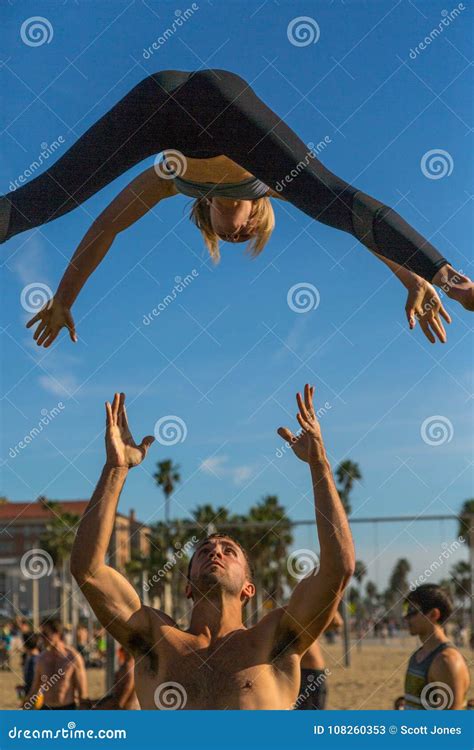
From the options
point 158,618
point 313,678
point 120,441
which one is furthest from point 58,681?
point 120,441

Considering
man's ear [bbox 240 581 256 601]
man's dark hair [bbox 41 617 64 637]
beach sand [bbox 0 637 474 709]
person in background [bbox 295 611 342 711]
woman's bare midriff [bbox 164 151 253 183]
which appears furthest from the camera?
beach sand [bbox 0 637 474 709]

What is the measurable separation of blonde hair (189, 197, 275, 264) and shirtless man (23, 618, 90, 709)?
6343 millimetres

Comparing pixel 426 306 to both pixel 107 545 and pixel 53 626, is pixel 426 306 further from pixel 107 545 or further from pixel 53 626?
pixel 53 626

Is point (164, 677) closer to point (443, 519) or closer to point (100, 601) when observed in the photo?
point (100, 601)

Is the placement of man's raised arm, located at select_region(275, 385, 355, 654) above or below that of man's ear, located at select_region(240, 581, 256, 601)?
above

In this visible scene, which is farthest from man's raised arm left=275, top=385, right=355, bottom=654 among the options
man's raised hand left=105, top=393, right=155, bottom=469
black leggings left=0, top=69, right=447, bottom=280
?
black leggings left=0, top=69, right=447, bottom=280

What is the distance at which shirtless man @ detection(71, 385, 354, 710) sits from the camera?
422 centimetres

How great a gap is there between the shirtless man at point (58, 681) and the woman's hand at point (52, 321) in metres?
5.93

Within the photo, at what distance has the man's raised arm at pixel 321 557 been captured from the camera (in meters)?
4.20

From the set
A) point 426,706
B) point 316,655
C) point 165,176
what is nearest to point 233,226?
point 165,176

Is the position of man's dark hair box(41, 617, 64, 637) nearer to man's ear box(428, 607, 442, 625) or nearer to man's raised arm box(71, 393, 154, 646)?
man's ear box(428, 607, 442, 625)

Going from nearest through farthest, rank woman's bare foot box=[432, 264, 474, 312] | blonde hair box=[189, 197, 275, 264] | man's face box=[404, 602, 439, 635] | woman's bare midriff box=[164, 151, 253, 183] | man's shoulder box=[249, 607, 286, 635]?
1. woman's bare foot box=[432, 264, 474, 312]
2. man's shoulder box=[249, 607, 286, 635]
3. woman's bare midriff box=[164, 151, 253, 183]
4. blonde hair box=[189, 197, 275, 264]
5. man's face box=[404, 602, 439, 635]

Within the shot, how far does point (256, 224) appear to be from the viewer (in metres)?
5.21
